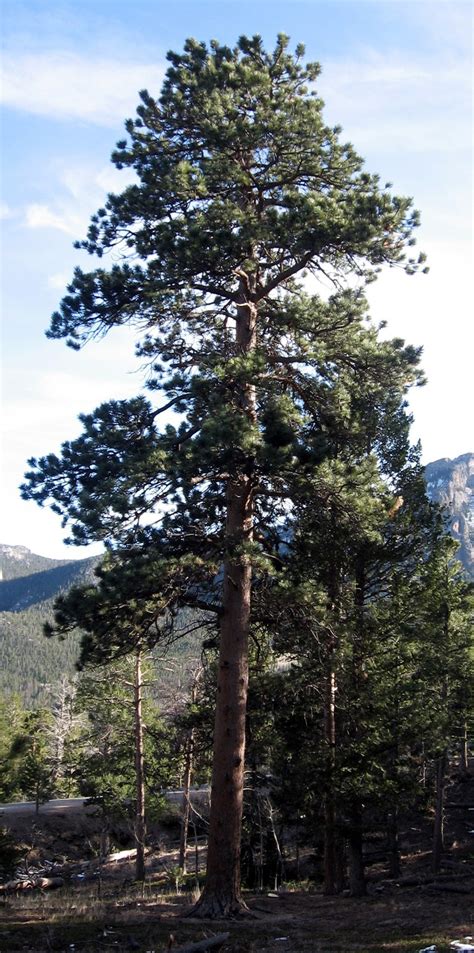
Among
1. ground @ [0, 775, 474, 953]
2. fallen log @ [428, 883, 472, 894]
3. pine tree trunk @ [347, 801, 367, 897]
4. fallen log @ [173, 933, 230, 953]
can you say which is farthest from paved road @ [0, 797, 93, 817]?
fallen log @ [173, 933, 230, 953]

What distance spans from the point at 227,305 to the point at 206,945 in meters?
10.9

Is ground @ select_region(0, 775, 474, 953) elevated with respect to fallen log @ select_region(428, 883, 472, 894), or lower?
Answer: elevated

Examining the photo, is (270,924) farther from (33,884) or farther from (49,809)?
(49,809)

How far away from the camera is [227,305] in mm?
14875

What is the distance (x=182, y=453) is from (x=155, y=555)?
168cm

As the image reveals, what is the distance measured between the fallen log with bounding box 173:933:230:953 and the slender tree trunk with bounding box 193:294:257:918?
2.40 metres

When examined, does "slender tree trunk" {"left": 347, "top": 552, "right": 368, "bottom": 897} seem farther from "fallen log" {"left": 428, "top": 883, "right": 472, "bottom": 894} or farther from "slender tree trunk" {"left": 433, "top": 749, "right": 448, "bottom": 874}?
"slender tree trunk" {"left": 433, "top": 749, "right": 448, "bottom": 874}

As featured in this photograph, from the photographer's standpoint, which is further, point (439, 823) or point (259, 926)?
point (439, 823)

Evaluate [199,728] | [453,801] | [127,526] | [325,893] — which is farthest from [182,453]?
[453,801]

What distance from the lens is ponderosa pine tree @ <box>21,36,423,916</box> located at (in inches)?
468

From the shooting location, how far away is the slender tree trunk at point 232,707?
38.4 ft

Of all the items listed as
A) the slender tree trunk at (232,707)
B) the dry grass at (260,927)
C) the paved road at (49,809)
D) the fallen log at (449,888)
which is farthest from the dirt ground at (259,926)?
the paved road at (49,809)

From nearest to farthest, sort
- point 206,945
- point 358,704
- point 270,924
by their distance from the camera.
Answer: point 206,945 → point 270,924 → point 358,704

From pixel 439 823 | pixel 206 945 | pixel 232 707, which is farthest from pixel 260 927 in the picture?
pixel 439 823
